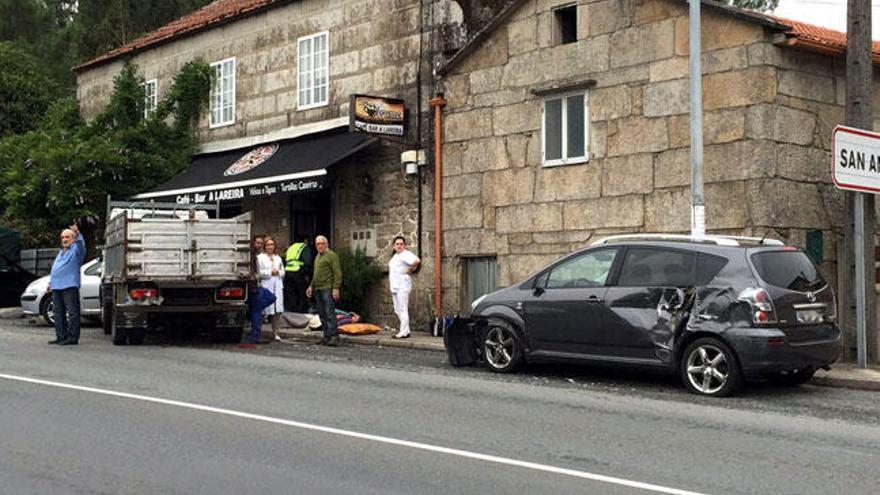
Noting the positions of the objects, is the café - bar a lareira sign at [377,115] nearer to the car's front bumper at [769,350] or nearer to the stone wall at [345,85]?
the stone wall at [345,85]

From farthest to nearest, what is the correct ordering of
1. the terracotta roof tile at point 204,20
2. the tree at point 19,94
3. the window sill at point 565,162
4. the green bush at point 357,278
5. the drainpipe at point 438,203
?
the tree at point 19,94
the terracotta roof tile at point 204,20
the green bush at point 357,278
the drainpipe at point 438,203
the window sill at point 565,162

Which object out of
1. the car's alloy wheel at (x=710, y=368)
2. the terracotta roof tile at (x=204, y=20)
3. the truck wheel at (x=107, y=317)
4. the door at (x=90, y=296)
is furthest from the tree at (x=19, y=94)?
the car's alloy wheel at (x=710, y=368)

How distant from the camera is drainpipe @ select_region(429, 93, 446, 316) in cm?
1691

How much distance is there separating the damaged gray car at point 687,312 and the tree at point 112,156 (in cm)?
1350

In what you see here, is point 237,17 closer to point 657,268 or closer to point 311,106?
point 311,106

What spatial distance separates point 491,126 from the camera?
16.2 meters

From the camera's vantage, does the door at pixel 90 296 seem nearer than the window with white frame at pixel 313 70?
Yes

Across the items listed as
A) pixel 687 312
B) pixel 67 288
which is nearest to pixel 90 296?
pixel 67 288

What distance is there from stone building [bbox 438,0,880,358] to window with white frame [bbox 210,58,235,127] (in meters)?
6.71

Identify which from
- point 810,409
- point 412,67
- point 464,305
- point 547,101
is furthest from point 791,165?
point 412,67

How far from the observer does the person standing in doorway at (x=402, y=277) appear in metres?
15.5

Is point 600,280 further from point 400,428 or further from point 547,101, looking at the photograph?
point 547,101

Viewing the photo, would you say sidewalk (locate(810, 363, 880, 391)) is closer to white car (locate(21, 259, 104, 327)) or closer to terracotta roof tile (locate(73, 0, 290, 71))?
white car (locate(21, 259, 104, 327))

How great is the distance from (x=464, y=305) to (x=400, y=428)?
9.22 m
